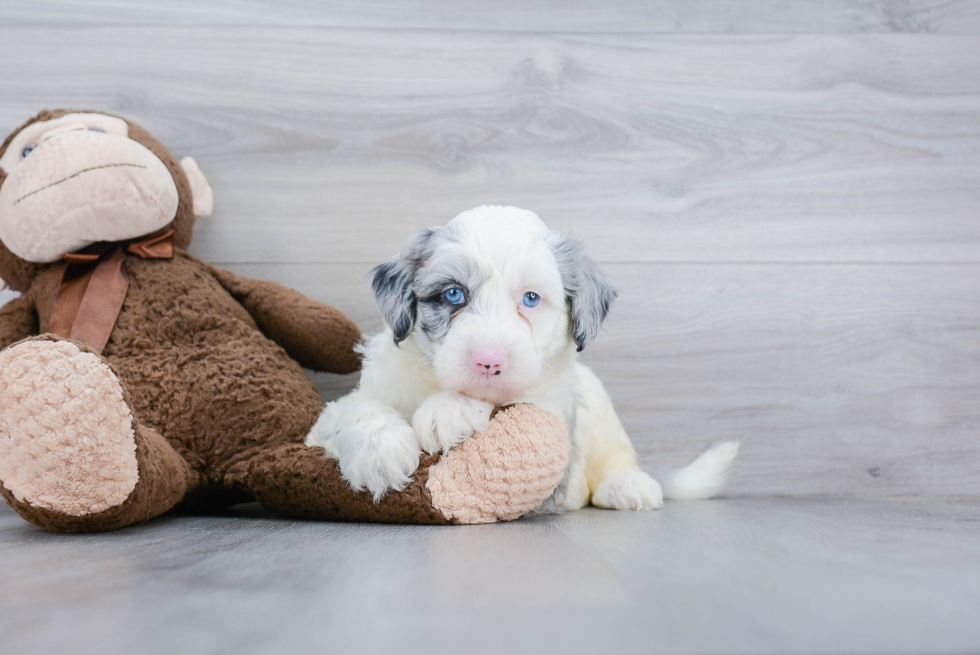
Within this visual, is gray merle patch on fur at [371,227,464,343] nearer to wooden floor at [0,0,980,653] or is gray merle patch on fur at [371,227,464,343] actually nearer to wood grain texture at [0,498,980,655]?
wood grain texture at [0,498,980,655]

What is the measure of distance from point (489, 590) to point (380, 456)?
40 centimetres

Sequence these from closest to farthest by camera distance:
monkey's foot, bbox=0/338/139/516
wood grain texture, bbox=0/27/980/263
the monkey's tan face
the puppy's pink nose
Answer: monkey's foot, bbox=0/338/139/516
the puppy's pink nose
the monkey's tan face
wood grain texture, bbox=0/27/980/263

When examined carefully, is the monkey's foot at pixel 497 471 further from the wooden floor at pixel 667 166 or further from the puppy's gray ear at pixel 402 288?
the wooden floor at pixel 667 166

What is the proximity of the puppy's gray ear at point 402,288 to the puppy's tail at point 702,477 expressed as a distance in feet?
2.77

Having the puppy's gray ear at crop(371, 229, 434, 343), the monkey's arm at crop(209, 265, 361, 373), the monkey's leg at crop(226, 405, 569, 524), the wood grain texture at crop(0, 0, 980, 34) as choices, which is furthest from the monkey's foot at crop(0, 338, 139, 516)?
the wood grain texture at crop(0, 0, 980, 34)

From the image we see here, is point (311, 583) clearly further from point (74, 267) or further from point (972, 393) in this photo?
point (972, 393)

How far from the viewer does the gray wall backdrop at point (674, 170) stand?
1800 millimetres

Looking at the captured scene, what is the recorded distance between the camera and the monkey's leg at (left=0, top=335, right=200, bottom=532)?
96 cm

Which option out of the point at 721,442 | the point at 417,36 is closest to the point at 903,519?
the point at 721,442

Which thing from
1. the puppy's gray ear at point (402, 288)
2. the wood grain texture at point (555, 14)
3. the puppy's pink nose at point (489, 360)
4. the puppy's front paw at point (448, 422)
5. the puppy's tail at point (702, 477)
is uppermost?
the wood grain texture at point (555, 14)

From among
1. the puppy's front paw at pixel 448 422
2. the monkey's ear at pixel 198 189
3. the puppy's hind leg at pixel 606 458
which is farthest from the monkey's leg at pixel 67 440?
the puppy's hind leg at pixel 606 458

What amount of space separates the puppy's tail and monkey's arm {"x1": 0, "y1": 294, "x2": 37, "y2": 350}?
149cm

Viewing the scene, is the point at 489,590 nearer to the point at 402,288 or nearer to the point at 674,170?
the point at 402,288

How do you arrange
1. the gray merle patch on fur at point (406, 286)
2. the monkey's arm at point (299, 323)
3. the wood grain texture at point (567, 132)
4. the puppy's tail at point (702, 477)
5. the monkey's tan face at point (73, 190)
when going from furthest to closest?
the wood grain texture at point (567, 132) → the puppy's tail at point (702, 477) → the monkey's arm at point (299, 323) → the monkey's tan face at point (73, 190) → the gray merle patch on fur at point (406, 286)
